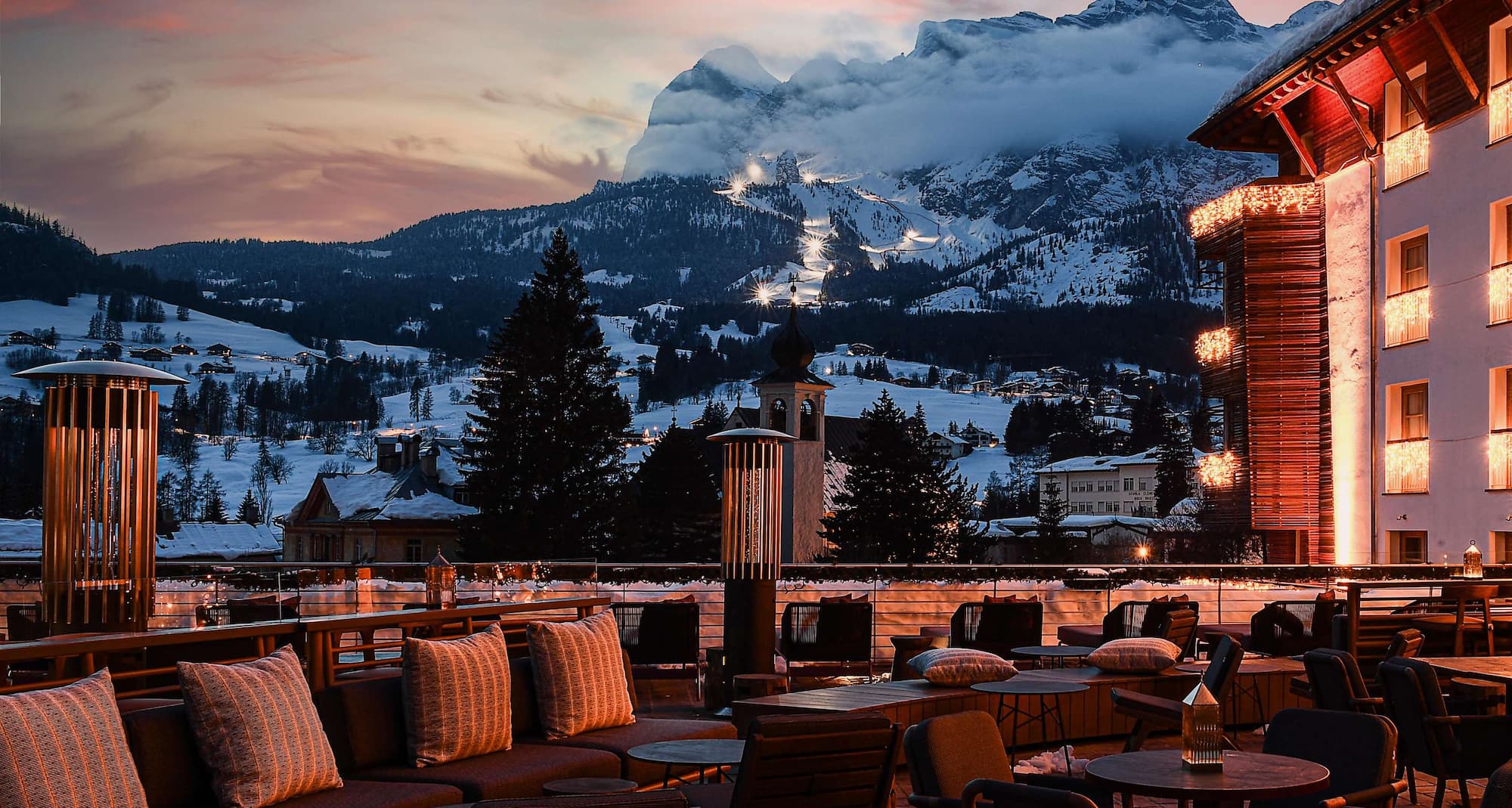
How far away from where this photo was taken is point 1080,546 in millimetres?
78375

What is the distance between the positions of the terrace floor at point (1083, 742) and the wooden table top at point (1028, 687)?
0.51 metres

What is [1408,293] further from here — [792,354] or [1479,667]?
[792,354]

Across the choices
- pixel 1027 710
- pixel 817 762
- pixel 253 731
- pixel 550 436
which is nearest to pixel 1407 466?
pixel 1027 710

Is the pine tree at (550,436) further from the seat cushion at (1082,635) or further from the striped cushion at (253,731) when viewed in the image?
the striped cushion at (253,731)

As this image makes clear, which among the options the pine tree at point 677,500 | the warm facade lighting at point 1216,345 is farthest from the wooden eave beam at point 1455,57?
the pine tree at point 677,500

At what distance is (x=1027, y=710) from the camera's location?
30.2ft

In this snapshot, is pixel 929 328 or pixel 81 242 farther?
pixel 81 242

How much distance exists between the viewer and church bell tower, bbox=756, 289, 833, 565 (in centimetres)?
6097

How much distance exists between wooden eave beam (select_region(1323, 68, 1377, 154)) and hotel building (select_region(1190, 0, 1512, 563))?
32 mm

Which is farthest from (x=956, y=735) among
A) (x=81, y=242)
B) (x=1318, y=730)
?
(x=81, y=242)

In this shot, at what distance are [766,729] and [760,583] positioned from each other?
6.76 meters

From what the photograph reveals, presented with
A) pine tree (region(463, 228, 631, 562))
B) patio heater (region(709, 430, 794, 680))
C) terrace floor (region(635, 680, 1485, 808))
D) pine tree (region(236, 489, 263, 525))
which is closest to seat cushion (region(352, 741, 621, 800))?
Result: terrace floor (region(635, 680, 1485, 808))

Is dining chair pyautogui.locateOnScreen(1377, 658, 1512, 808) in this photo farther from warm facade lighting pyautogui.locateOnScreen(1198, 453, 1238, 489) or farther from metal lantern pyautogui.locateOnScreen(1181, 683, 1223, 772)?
warm facade lighting pyautogui.locateOnScreen(1198, 453, 1238, 489)

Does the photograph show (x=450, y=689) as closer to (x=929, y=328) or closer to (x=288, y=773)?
(x=288, y=773)
